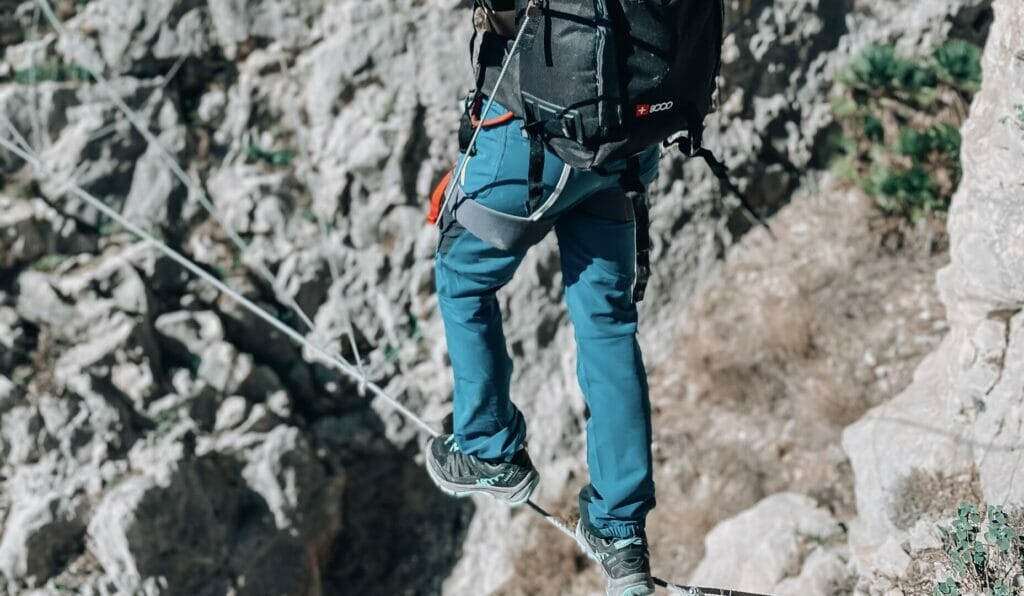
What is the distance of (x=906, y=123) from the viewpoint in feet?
25.1

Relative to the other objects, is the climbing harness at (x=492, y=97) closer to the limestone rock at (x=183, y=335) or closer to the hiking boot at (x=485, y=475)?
the hiking boot at (x=485, y=475)

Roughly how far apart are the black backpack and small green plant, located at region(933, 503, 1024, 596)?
176 cm

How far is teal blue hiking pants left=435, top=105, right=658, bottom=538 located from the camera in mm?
3385

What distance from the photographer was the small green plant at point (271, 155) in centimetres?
794

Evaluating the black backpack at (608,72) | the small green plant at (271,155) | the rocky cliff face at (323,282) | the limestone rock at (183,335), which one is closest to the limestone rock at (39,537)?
the rocky cliff face at (323,282)

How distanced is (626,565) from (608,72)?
5.62ft

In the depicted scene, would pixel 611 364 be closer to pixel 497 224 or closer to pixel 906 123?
pixel 497 224

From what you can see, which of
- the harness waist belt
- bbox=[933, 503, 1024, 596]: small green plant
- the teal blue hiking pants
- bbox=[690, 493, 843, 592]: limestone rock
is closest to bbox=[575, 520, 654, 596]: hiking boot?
the teal blue hiking pants

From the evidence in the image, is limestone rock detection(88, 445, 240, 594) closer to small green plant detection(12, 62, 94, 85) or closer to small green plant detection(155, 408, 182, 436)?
small green plant detection(155, 408, 182, 436)

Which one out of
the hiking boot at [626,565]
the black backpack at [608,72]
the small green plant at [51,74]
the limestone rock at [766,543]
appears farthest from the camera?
the small green plant at [51,74]

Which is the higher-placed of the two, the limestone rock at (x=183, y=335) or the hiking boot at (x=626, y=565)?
the hiking boot at (x=626, y=565)

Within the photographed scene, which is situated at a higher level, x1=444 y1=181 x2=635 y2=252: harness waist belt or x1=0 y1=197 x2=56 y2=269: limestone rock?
x1=444 y1=181 x2=635 y2=252: harness waist belt

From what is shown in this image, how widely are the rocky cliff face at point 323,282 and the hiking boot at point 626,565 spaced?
348cm

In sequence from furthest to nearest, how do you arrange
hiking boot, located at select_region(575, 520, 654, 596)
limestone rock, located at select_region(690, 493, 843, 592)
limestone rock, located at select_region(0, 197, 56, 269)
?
limestone rock, located at select_region(0, 197, 56, 269) → limestone rock, located at select_region(690, 493, 843, 592) → hiking boot, located at select_region(575, 520, 654, 596)
